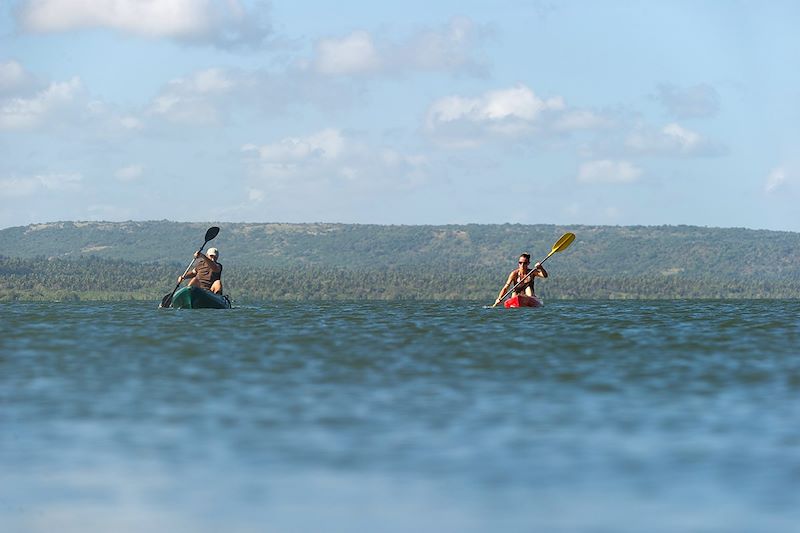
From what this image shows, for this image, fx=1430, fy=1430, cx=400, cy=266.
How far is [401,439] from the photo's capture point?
59.5ft

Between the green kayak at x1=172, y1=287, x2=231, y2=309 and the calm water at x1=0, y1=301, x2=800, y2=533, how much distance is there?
78.5 ft

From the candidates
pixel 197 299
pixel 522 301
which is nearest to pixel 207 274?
pixel 197 299

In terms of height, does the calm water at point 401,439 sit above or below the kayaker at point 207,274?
below

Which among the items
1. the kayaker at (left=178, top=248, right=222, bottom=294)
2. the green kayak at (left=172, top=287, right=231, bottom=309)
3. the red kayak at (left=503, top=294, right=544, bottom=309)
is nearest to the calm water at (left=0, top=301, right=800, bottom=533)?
the kayaker at (left=178, top=248, right=222, bottom=294)

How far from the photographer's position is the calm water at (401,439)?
1364 cm

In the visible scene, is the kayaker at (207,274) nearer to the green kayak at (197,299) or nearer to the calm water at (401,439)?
the green kayak at (197,299)

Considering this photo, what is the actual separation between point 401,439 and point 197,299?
42.3m

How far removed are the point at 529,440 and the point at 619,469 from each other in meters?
2.29

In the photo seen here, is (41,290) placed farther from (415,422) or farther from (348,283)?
(415,422)

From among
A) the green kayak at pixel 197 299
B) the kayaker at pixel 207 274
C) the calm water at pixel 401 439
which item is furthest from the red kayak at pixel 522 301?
the calm water at pixel 401 439

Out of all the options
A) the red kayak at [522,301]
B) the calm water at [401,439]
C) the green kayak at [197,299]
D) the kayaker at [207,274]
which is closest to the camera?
the calm water at [401,439]

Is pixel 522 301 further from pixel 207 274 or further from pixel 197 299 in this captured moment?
pixel 197 299

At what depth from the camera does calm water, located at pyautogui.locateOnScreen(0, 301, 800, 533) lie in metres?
13.6

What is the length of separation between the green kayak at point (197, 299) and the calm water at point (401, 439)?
2394cm
